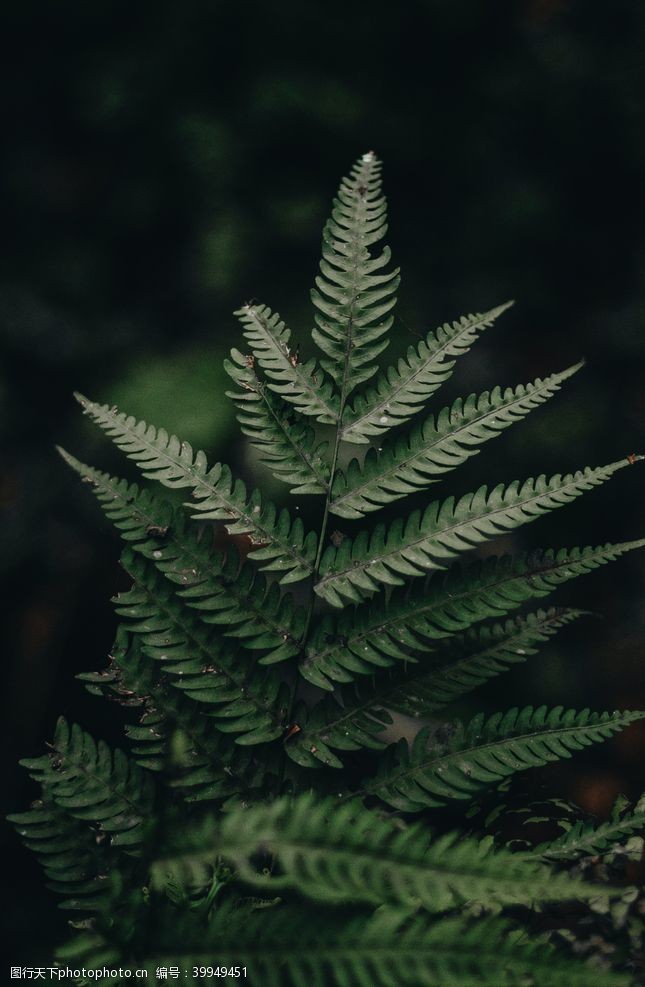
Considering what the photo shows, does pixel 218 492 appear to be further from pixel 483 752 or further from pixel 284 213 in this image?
pixel 284 213

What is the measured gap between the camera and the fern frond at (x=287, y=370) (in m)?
0.85

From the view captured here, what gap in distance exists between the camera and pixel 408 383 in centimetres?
85

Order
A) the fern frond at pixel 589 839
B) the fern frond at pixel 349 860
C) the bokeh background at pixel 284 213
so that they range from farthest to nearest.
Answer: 1. the bokeh background at pixel 284 213
2. the fern frond at pixel 589 839
3. the fern frond at pixel 349 860

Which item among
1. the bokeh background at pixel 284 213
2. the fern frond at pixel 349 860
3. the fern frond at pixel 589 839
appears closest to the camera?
the fern frond at pixel 349 860

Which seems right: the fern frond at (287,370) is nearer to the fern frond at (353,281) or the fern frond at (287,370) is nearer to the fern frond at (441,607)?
the fern frond at (353,281)

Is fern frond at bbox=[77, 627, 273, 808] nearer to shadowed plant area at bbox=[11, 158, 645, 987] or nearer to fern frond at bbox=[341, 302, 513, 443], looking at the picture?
shadowed plant area at bbox=[11, 158, 645, 987]

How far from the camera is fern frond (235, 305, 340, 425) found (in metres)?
0.85

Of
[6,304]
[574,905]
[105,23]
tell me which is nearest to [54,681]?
[574,905]

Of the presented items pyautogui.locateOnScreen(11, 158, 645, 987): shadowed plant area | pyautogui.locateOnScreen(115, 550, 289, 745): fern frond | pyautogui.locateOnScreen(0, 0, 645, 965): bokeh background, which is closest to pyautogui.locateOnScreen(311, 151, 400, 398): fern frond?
pyautogui.locateOnScreen(11, 158, 645, 987): shadowed plant area

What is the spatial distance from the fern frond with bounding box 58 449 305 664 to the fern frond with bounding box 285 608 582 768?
0.28ft

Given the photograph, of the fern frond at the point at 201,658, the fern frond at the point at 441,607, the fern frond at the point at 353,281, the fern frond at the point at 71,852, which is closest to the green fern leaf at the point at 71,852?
the fern frond at the point at 71,852

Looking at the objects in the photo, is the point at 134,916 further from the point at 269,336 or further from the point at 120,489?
the point at 269,336

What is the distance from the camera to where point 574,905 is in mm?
753

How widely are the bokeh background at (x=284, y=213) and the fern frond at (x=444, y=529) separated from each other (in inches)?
29.9
